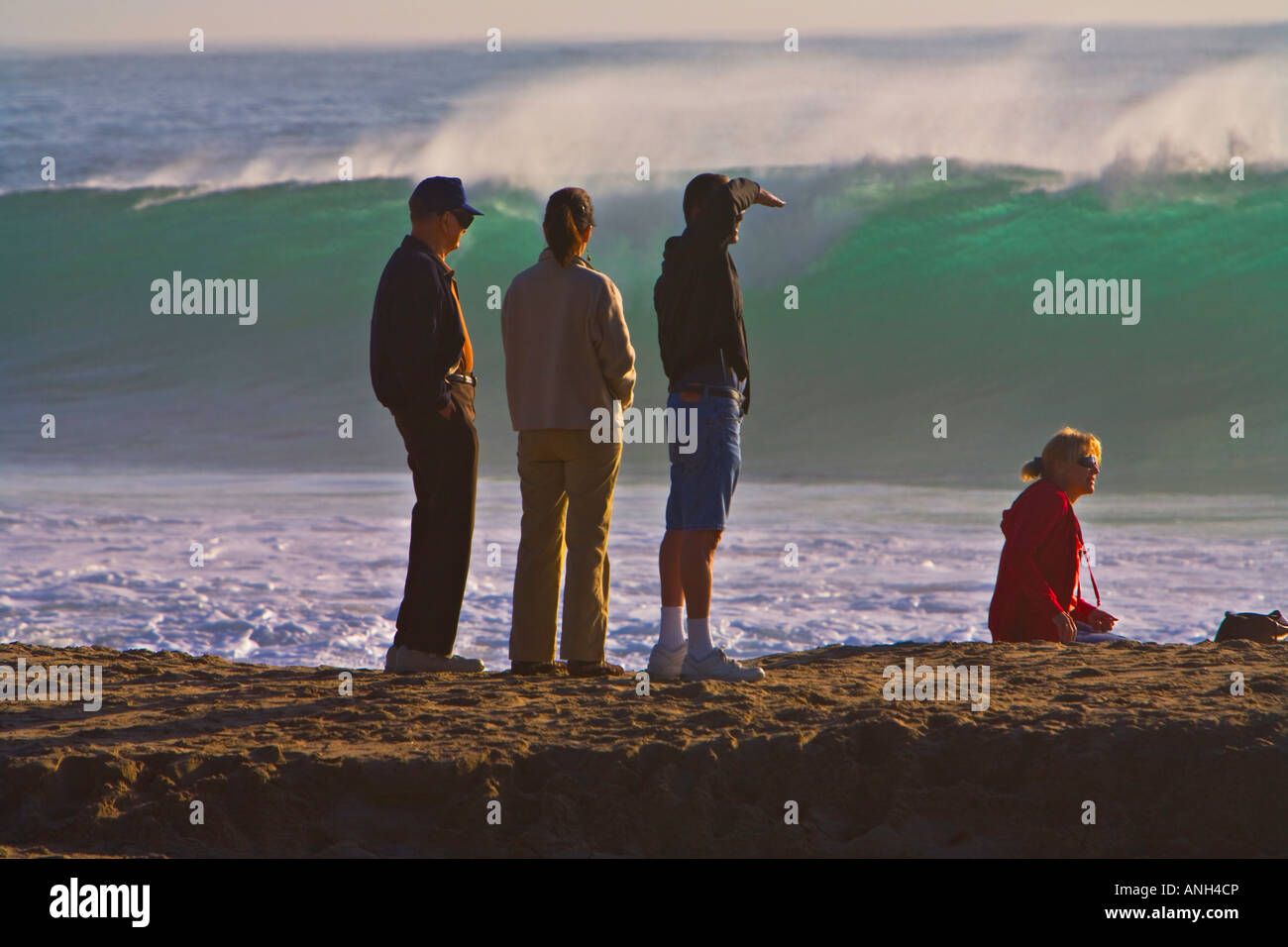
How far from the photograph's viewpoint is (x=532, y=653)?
4.46m

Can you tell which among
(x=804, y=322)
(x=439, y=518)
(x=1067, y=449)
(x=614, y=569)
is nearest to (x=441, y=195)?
(x=439, y=518)

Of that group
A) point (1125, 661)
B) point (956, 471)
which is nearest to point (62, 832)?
point (1125, 661)

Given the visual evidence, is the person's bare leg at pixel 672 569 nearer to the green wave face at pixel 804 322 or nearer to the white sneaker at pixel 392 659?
the white sneaker at pixel 392 659

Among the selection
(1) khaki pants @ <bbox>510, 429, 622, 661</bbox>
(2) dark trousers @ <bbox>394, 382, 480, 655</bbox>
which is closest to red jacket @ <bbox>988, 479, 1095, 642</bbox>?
(1) khaki pants @ <bbox>510, 429, 622, 661</bbox>

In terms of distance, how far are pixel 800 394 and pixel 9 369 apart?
10.8 m

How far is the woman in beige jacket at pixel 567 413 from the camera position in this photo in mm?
4289

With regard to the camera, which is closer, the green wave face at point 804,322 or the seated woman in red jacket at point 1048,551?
the seated woman in red jacket at point 1048,551

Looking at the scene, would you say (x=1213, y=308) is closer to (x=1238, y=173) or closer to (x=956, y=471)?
(x=1238, y=173)

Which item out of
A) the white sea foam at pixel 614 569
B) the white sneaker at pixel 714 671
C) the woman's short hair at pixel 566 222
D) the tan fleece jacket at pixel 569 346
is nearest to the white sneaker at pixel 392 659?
the tan fleece jacket at pixel 569 346

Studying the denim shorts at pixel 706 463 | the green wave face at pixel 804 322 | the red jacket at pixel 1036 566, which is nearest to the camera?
the denim shorts at pixel 706 463

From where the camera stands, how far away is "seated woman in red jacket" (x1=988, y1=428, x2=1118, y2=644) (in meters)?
4.79

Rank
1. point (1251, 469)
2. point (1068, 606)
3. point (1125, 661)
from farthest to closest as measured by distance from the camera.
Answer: point (1251, 469), point (1068, 606), point (1125, 661)

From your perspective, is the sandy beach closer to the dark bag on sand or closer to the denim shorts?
the denim shorts

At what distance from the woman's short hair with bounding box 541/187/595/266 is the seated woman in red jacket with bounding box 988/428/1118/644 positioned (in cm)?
170
